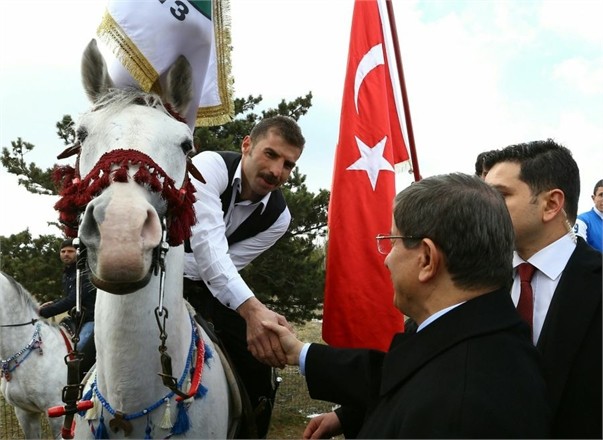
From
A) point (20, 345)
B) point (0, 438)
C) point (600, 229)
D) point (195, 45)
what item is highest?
point (195, 45)

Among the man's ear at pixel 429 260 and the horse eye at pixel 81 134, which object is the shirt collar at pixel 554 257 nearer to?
the man's ear at pixel 429 260

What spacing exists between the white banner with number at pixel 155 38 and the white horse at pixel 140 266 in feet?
0.47

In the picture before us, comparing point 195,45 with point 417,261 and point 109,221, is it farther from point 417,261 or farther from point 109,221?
point 417,261

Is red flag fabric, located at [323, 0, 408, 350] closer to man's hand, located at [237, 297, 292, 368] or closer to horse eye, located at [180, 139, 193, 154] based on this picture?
man's hand, located at [237, 297, 292, 368]

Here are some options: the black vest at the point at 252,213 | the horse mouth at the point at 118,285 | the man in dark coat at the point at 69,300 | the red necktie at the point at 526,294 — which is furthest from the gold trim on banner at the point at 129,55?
the man in dark coat at the point at 69,300

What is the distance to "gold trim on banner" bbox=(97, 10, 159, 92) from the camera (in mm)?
3203

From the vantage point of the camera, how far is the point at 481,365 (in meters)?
1.69

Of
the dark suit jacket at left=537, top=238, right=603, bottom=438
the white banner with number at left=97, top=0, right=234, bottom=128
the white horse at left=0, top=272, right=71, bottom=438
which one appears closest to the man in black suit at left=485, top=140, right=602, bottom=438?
the dark suit jacket at left=537, top=238, right=603, bottom=438

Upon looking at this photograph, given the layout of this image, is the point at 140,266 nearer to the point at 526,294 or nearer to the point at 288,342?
the point at 288,342

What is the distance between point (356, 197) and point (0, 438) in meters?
7.90

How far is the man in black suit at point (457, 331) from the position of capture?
63.5 inches

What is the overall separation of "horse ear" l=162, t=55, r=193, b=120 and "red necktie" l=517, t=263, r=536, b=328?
2012 millimetres

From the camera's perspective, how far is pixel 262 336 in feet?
10.1

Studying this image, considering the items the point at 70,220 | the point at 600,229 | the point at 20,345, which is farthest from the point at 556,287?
the point at 20,345
